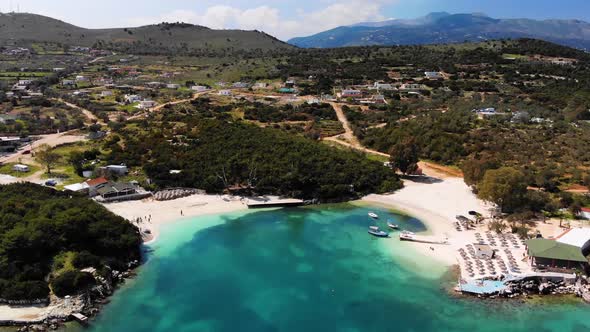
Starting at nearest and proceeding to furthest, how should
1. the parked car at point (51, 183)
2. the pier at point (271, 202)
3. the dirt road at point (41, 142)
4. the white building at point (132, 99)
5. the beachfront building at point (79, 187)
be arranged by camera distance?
1. the pier at point (271, 202)
2. the beachfront building at point (79, 187)
3. the parked car at point (51, 183)
4. the dirt road at point (41, 142)
5. the white building at point (132, 99)

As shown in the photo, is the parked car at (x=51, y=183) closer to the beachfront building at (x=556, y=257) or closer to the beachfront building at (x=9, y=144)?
the beachfront building at (x=9, y=144)

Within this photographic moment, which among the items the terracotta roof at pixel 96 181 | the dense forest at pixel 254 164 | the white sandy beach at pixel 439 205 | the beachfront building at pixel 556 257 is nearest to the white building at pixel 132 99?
the dense forest at pixel 254 164

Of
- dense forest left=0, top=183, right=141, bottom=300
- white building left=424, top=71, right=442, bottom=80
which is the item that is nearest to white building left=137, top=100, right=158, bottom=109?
dense forest left=0, top=183, right=141, bottom=300

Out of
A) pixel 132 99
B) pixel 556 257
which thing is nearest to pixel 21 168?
pixel 132 99

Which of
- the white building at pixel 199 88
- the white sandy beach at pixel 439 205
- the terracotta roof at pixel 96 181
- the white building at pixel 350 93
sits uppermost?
the white building at pixel 199 88

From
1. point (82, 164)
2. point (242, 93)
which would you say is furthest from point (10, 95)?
point (82, 164)

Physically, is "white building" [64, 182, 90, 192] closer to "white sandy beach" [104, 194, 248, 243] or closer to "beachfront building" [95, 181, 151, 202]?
"beachfront building" [95, 181, 151, 202]
